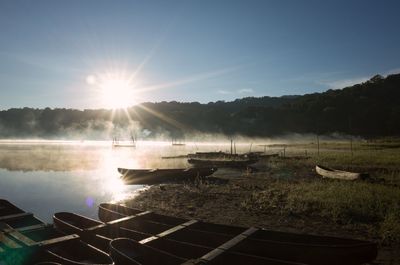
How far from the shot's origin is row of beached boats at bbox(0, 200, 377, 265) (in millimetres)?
7531

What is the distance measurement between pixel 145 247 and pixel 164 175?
2261 centimetres

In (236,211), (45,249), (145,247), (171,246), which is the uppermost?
(145,247)

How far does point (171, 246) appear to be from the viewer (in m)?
9.35

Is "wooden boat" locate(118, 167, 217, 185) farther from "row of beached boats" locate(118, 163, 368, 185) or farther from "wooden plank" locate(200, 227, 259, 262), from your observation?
"wooden plank" locate(200, 227, 259, 262)

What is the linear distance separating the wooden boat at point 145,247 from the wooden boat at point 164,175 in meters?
18.3

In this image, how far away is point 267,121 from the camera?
170375mm

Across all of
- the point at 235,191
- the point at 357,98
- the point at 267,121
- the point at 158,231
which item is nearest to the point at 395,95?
the point at 357,98

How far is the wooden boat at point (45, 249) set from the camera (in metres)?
8.77

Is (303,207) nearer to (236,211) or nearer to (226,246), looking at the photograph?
(236,211)

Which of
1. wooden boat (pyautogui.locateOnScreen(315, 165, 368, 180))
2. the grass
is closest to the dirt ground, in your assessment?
the grass

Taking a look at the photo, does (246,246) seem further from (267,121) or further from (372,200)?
(267,121)

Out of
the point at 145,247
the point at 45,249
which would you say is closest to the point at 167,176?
the point at 45,249

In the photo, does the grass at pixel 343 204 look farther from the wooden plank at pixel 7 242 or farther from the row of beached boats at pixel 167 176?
the wooden plank at pixel 7 242

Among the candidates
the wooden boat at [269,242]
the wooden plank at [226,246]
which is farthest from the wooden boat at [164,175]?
the wooden plank at [226,246]
